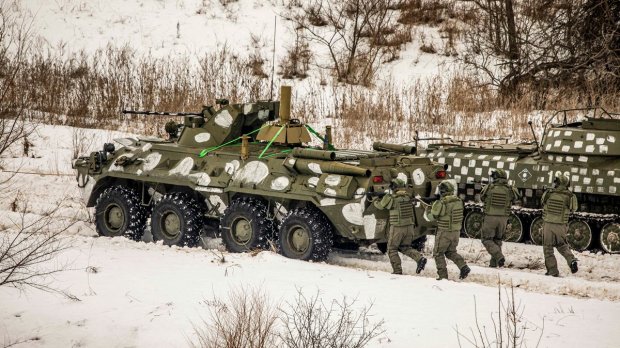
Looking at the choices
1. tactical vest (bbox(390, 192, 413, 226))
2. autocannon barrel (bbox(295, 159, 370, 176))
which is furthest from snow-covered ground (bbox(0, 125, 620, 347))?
autocannon barrel (bbox(295, 159, 370, 176))

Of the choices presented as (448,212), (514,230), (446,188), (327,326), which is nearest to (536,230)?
(514,230)

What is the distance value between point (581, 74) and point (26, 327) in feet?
62.9

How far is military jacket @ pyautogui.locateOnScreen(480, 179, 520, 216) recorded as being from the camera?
14.7 m

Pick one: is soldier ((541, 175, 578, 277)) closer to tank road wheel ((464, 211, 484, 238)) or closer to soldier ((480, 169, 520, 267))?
soldier ((480, 169, 520, 267))

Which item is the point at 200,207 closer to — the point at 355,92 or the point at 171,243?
the point at 171,243

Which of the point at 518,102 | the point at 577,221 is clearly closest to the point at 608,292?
the point at 577,221

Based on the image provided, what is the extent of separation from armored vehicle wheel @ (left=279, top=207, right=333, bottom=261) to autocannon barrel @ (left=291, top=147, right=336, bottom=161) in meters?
0.87

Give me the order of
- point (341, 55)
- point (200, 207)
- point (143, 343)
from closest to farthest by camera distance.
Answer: point (143, 343) → point (200, 207) → point (341, 55)

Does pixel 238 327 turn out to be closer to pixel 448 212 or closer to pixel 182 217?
pixel 448 212

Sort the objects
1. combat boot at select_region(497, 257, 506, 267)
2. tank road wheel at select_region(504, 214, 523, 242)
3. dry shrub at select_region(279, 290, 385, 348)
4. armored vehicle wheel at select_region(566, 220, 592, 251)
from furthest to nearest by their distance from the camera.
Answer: tank road wheel at select_region(504, 214, 523, 242)
armored vehicle wheel at select_region(566, 220, 592, 251)
combat boot at select_region(497, 257, 506, 267)
dry shrub at select_region(279, 290, 385, 348)

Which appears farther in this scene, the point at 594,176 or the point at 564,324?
the point at 594,176

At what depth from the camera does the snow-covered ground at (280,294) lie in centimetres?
1052

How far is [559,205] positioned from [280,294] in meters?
5.15

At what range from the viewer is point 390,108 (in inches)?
1014
